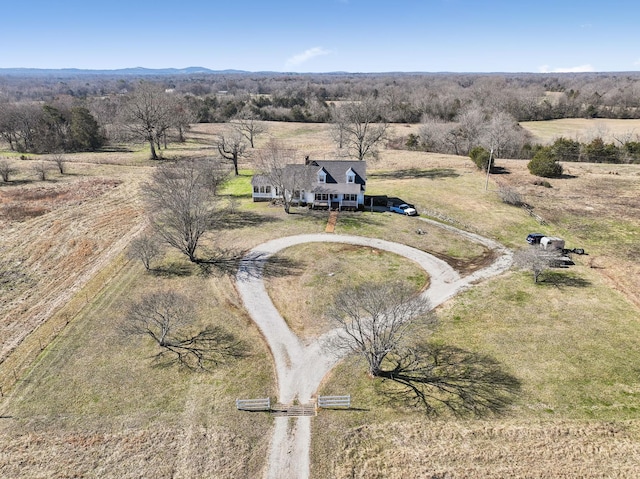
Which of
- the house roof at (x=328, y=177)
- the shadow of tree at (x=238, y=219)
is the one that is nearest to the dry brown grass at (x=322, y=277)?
the shadow of tree at (x=238, y=219)

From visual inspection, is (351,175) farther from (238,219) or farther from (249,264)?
(249,264)

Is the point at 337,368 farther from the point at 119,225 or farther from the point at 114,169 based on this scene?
the point at 114,169

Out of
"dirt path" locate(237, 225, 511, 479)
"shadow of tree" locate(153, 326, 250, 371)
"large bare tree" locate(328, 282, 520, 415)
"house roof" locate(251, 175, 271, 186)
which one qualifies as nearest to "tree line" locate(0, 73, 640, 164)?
"house roof" locate(251, 175, 271, 186)

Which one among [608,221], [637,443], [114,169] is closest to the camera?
[637,443]

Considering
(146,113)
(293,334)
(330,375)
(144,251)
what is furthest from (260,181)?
(146,113)

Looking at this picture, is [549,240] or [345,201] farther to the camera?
[345,201]

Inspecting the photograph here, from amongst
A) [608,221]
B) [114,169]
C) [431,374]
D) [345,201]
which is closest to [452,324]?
[431,374]
